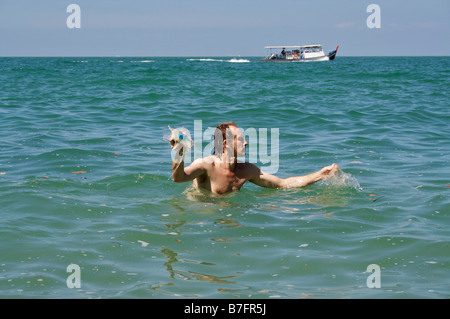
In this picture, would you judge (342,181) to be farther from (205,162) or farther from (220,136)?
(205,162)

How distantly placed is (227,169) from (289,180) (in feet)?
3.61

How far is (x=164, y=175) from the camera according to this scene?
7973mm

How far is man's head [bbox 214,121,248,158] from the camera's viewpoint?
6211 mm

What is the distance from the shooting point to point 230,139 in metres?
6.24

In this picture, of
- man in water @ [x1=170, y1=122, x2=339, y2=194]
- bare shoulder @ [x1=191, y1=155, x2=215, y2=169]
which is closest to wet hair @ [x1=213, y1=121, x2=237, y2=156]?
man in water @ [x1=170, y1=122, x2=339, y2=194]

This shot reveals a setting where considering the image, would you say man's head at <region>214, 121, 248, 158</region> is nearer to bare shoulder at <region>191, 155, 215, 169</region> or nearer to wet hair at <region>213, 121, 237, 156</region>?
wet hair at <region>213, 121, 237, 156</region>

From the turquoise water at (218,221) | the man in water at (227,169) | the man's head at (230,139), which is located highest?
the man's head at (230,139)

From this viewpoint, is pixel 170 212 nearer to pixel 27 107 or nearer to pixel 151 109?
pixel 151 109

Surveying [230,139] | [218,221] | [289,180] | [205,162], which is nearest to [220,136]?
[230,139]

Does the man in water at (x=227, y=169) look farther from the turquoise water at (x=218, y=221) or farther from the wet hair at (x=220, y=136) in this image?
the turquoise water at (x=218, y=221)

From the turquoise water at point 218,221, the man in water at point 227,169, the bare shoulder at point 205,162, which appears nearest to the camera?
the turquoise water at point 218,221

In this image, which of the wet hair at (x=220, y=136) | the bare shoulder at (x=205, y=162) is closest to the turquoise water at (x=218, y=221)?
the bare shoulder at (x=205, y=162)

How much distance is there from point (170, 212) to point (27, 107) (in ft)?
38.3

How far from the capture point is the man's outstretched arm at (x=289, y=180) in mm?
6699
